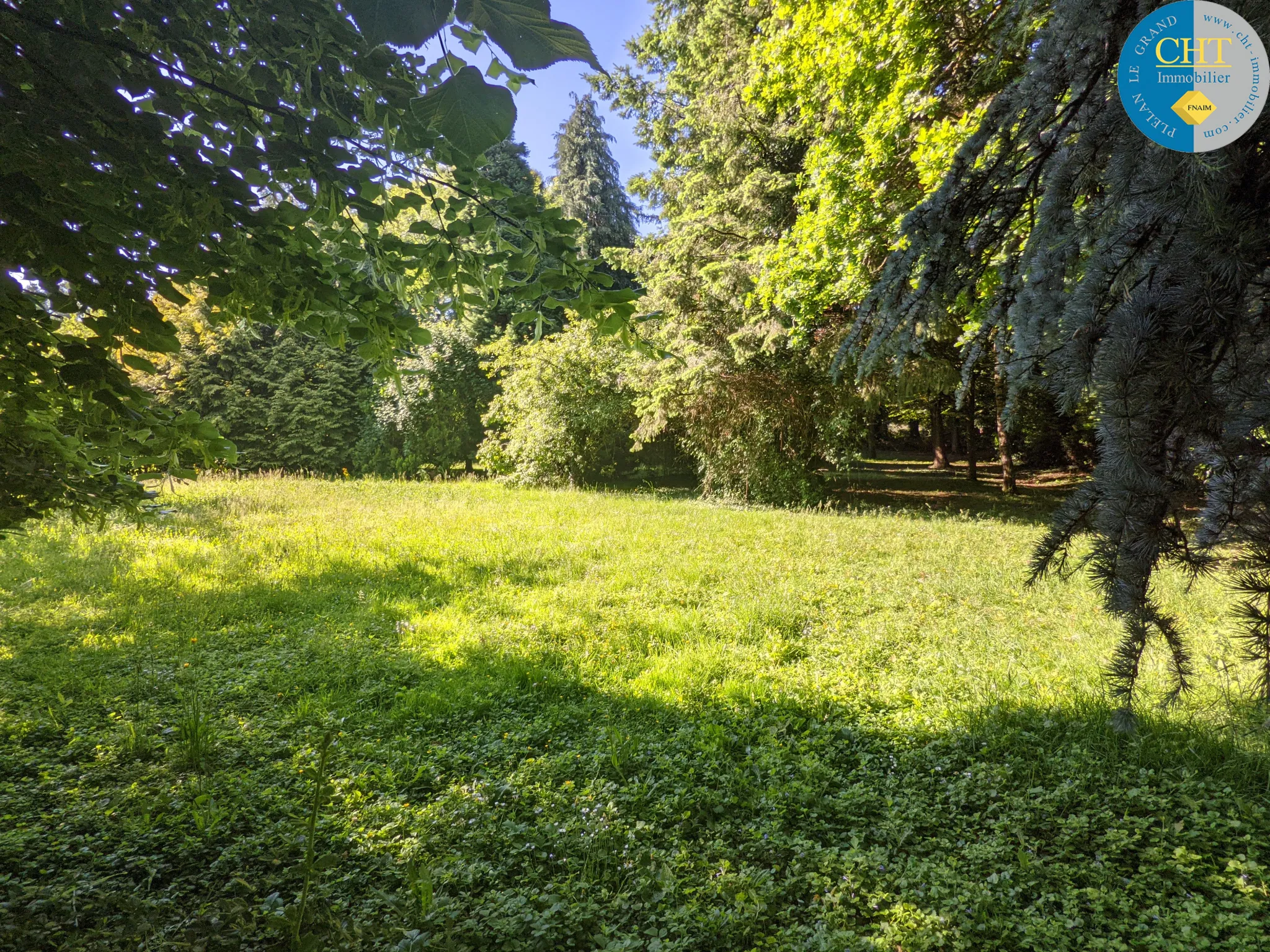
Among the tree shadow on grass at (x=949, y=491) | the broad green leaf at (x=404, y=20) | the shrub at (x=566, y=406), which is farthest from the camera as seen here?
the shrub at (x=566, y=406)

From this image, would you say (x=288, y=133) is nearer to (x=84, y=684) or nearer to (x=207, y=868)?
(x=207, y=868)

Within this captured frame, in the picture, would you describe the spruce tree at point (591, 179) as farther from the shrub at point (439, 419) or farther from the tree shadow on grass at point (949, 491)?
the tree shadow on grass at point (949, 491)

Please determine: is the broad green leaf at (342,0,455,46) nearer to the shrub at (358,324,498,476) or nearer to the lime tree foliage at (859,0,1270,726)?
the lime tree foliage at (859,0,1270,726)

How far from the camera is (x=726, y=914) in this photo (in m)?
2.31

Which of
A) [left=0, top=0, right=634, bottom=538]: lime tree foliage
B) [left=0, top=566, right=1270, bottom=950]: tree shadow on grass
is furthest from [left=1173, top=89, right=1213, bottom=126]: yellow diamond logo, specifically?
[left=0, top=566, right=1270, bottom=950]: tree shadow on grass

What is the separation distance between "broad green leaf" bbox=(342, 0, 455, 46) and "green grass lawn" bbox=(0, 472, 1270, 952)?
1966 mm

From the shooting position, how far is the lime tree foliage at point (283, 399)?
17812 millimetres

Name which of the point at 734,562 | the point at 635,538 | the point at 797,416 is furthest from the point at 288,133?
the point at 797,416

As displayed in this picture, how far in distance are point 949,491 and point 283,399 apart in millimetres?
19180

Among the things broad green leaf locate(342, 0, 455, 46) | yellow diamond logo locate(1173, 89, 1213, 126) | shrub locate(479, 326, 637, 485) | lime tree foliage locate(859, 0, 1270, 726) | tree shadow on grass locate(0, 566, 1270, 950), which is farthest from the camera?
shrub locate(479, 326, 637, 485)

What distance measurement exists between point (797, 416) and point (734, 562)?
20.5 ft

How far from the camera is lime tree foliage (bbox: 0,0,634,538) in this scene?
167cm

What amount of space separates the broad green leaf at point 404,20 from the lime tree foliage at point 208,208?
17.7 inches

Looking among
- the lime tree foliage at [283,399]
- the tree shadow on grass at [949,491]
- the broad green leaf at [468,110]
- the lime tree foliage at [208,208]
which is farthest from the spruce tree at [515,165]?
the broad green leaf at [468,110]
